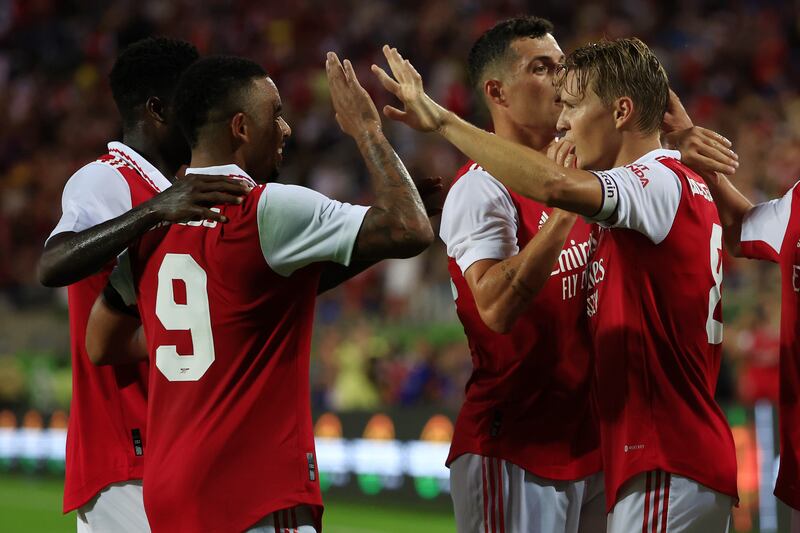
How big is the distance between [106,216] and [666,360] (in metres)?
1.96

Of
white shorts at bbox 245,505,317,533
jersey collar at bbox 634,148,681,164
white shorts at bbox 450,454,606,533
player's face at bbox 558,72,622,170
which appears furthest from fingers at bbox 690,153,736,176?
white shorts at bbox 245,505,317,533

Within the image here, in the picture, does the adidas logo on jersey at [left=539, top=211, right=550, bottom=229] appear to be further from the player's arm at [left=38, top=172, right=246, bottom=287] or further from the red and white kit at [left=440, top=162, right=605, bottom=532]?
the player's arm at [left=38, top=172, right=246, bottom=287]

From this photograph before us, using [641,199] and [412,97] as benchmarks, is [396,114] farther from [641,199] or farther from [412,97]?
[641,199]

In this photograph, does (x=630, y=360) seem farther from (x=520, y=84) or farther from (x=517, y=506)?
(x=520, y=84)

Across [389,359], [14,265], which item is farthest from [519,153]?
[14,265]

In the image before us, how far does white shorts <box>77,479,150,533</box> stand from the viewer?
4.30 m

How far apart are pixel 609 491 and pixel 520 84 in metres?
1.66

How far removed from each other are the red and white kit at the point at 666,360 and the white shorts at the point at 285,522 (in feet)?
3.29

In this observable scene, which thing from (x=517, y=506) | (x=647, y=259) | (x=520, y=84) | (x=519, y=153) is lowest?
(x=517, y=506)

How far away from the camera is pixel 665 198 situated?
3656 millimetres

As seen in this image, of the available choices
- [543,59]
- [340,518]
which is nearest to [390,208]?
[543,59]

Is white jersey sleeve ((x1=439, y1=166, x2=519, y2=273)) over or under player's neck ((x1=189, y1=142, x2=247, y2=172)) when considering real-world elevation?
under

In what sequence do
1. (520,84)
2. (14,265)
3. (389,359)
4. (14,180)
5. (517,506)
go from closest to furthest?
(517,506)
(520,84)
(389,359)
(14,265)
(14,180)

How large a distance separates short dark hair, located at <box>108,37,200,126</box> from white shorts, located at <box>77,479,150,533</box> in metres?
1.38
